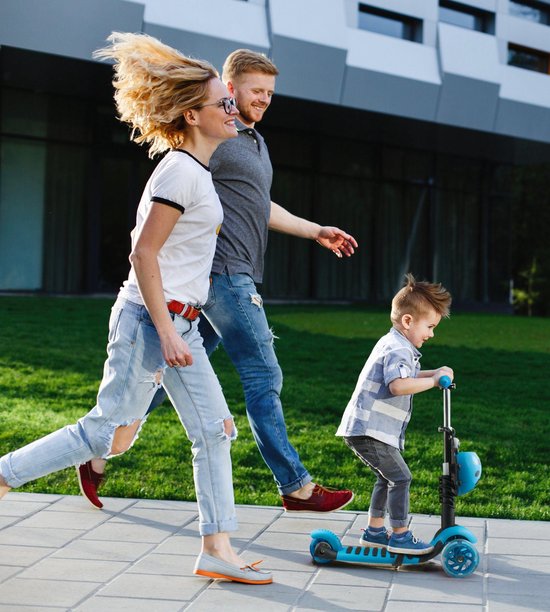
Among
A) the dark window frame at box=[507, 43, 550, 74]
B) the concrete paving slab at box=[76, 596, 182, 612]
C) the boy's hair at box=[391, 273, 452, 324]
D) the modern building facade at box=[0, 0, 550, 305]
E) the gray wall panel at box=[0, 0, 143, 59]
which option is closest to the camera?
the concrete paving slab at box=[76, 596, 182, 612]

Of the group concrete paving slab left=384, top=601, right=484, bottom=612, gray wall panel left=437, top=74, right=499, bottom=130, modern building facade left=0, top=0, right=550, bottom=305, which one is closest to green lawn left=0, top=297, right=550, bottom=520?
concrete paving slab left=384, top=601, right=484, bottom=612

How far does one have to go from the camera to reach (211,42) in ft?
64.2

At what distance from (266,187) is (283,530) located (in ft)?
5.67

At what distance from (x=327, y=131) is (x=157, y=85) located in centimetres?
2091

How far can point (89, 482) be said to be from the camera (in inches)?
225

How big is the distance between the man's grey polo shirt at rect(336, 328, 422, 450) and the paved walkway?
59 centimetres

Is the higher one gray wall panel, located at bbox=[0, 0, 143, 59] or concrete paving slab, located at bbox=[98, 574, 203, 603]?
gray wall panel, located at bbox=[0, 0, 143, 59]

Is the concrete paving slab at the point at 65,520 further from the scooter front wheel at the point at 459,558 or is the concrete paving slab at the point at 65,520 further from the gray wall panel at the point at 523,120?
the gray wall panel at the point at 523,120

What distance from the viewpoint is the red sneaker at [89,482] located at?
569cm

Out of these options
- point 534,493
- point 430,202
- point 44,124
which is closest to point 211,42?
point 44,124

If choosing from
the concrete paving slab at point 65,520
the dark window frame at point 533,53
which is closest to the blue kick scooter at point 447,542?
the concrete paving slab at point 65,520

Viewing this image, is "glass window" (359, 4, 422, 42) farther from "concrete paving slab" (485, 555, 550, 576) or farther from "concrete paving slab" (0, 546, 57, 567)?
"concrete paving slab" (0, 546, 57, 567)

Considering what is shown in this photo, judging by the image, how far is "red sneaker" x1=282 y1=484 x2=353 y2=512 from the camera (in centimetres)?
560

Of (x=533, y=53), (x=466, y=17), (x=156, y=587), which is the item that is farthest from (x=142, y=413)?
(x=533, y=53)
